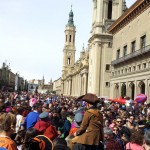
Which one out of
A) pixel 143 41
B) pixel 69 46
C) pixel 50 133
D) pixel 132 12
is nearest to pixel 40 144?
pixel 50 133

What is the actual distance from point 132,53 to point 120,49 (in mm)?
8086

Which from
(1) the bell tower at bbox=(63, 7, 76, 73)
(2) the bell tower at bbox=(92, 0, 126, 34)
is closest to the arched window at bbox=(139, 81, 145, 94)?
(2) the bell tower at bbox=(92, 0, 126, 34)

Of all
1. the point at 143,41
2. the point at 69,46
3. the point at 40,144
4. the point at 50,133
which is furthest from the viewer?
the point at 69,46

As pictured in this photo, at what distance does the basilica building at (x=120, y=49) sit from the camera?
3931cm

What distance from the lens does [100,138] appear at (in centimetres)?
666

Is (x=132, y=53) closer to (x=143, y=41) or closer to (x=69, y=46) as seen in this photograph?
(x=143, y=41)

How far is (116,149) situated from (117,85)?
147 feet

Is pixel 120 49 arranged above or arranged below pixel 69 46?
below

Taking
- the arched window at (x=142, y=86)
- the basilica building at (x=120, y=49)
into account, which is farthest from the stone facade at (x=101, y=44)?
the arched window at (x=142, y=86)

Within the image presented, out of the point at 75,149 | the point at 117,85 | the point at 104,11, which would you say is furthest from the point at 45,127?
the point at 104,11

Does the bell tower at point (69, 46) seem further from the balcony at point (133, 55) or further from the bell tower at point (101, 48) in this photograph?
the balcony at point (133, 55)

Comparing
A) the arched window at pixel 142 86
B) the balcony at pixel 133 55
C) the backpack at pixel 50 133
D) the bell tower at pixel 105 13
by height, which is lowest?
the backpack at pixel 50 133

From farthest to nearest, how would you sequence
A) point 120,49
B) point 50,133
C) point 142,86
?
point 120,49, point 142,86, point 50,133

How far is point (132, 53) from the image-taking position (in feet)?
138
